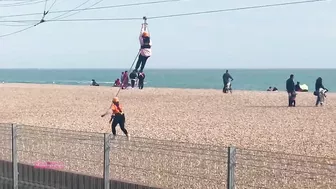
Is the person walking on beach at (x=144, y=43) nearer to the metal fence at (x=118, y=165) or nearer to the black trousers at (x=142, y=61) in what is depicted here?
the black trousers at (x=142, y=61)

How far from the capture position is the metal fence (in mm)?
9383

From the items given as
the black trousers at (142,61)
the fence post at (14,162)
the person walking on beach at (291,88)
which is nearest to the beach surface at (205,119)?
the person walking on beach at (291,88)

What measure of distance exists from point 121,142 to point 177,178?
5.47 feet

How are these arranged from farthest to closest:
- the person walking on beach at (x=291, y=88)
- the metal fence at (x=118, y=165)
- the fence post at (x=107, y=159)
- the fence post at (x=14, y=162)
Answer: the person walking on beach at (x=291, y=88), the fence post at (x=14, y=162), the metal fence at (x=118, y=165), the fence post at (x=107, y=159)

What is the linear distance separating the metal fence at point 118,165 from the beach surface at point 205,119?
216 inches

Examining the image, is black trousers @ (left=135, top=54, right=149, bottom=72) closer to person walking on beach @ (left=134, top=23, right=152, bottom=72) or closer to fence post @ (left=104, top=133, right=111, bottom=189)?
person walking on beach @ (left=134, top=23, right=152, bottom=72)

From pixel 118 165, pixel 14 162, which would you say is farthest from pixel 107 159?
pixel 14 162

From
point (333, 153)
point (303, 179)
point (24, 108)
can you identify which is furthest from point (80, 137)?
point (24, 108)

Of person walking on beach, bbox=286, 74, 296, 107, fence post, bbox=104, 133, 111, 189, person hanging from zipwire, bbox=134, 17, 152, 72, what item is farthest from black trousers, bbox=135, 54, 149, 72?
person walking on beach, bbox=286, 74, 296, 107

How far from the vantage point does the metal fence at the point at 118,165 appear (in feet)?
30.8

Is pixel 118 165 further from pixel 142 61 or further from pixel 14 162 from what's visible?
pixel 142 61

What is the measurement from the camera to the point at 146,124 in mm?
24188

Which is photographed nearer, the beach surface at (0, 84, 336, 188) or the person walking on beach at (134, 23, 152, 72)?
the person walking on beach at (134, 23, 152, 72)

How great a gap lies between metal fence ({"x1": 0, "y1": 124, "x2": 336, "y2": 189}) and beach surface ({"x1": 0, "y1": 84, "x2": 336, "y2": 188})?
5.49 metres
